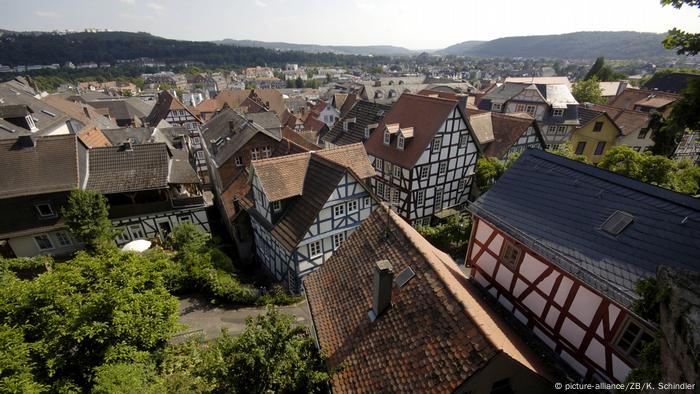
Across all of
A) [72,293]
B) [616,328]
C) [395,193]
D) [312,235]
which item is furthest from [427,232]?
[72,293]

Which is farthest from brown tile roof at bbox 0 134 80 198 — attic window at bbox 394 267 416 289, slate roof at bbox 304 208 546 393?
attic window at bbox 394 267 416 289

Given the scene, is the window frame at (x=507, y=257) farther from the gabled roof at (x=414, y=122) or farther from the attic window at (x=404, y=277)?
the gabled roof at (x=414, y=122)

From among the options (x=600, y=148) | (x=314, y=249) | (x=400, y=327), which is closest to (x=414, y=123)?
(x=314, y=249)

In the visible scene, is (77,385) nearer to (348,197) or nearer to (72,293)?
(72,293)

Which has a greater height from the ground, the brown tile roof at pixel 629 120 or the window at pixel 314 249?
the brown tile roof at pixel 629 120

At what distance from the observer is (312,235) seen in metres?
18.4

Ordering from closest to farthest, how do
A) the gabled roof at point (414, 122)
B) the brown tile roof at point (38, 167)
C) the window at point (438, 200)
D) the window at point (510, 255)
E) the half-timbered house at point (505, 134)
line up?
the window at point (510, 255), the brown tile roof at point (38, 167), the gabled roof at point (414, 122), the window at point (438, 200), the half-timbered house at point (505, 134)

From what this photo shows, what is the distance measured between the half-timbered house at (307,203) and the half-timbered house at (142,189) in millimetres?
7997

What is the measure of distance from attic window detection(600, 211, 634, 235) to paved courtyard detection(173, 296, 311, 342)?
13.2 m

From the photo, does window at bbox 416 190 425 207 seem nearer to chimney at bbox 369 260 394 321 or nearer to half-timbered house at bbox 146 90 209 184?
chimney at bbox 369 260 394 321

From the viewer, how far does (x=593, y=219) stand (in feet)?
33.7

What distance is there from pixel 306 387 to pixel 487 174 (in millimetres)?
22348

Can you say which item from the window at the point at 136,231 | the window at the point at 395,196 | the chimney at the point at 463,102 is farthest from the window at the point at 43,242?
the chimney at the point at 463,102

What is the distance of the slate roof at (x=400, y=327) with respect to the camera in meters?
7.88
